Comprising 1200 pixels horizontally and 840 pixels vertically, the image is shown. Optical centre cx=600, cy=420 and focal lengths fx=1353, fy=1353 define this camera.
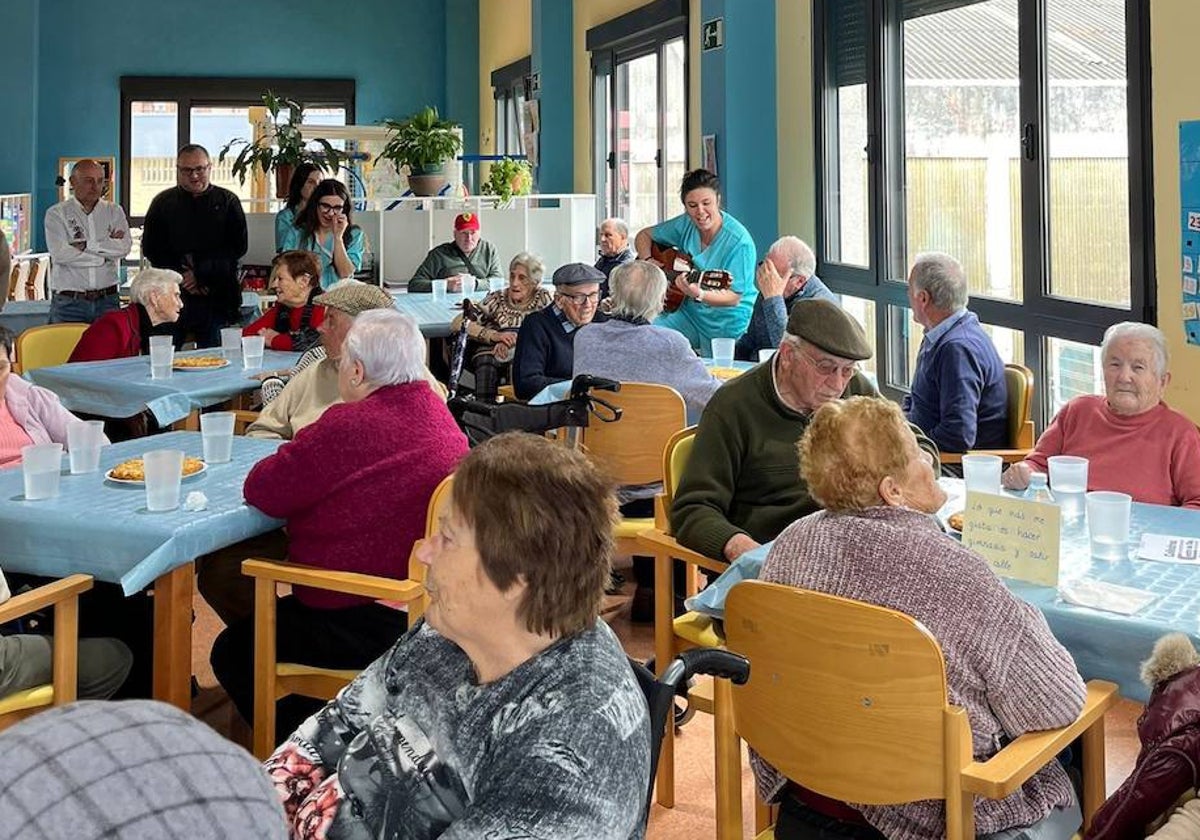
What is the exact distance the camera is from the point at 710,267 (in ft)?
20.8

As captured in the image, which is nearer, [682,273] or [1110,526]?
[1110,526]

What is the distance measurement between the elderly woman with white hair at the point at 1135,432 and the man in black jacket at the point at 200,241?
4787mm

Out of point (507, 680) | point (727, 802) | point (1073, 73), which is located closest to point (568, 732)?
point (507, 680)

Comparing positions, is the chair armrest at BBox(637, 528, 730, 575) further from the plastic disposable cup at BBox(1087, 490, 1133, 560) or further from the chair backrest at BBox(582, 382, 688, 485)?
the chair backrest at BBox(582, 382, 688, 485)

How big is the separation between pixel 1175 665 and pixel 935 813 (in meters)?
0.44

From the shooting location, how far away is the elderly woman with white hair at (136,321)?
5.52 m

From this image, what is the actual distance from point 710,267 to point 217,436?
327 cm

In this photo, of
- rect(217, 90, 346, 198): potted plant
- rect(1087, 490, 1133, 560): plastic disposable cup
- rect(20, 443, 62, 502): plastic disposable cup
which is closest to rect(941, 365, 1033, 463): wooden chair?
rect(1087, 490, 1133, 560): plastic disposable cup

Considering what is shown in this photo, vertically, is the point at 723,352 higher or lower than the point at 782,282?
lower

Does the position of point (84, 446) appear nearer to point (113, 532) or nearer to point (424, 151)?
point (113, 532)

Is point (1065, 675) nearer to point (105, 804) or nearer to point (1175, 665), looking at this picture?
point (1175, 665)

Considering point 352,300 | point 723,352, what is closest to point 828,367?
point 352,300

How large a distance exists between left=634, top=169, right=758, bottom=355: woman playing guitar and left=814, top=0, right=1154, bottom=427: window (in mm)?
1036

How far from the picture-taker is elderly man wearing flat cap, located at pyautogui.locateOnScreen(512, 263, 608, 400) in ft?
18.1
